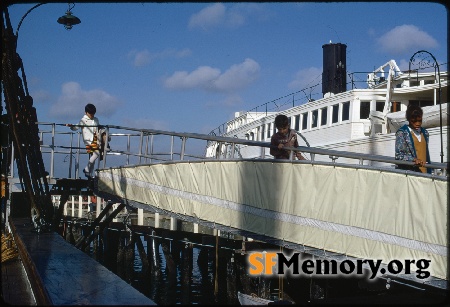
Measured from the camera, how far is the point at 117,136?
42.3 feet

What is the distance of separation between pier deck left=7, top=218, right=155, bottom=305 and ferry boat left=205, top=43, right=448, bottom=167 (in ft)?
43.3

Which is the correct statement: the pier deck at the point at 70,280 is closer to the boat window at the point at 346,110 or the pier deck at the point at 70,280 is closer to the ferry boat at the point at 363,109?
the ferry boat at the point at 363,109

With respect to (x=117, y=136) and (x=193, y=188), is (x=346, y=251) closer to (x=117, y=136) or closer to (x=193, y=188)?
(x=193, y=188)

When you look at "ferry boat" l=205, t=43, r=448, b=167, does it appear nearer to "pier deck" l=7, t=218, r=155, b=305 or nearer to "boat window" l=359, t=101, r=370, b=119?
"boat window" l=359, t=101, r=370, b=119

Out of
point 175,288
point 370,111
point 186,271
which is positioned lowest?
point 175,288

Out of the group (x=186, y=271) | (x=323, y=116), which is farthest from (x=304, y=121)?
(x=186, y=271)

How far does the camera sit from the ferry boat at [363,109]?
2044 centimetres

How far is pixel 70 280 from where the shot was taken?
5.25 meters

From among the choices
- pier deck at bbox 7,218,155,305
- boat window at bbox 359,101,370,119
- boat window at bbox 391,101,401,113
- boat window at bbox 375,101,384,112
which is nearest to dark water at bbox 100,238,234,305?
pier deck at bbox 7,218,155,305

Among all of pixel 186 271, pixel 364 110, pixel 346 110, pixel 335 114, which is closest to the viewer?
pixel 186 271

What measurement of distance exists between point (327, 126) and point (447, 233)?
1926cm

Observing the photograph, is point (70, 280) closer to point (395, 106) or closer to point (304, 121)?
point (395, 106)

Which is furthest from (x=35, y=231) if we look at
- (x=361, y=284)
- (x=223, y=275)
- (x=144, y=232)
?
(x=144, y=232)
